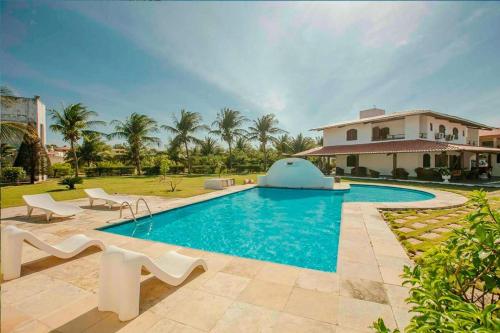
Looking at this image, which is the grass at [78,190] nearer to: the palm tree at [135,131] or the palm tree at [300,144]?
the palm tree at [135,131]

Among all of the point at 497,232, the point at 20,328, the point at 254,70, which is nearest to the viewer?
the point at 497,232

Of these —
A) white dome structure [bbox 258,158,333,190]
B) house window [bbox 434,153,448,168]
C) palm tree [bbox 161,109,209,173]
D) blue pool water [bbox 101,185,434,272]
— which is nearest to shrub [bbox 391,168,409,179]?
house window [bbox 434,153,448,168]

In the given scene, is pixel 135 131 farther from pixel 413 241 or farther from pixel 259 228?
pixel 413 241

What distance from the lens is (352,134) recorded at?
27.5 m

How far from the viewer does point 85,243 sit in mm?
4816

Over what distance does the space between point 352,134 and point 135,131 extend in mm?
28161

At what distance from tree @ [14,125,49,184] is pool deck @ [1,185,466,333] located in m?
18.3

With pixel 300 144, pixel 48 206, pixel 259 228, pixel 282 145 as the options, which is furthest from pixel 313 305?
pixel 282 145

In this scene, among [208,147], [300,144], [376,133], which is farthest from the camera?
[208,147]

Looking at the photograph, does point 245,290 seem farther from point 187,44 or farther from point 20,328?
point 187,44

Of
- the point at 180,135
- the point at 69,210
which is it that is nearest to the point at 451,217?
the point at 69,210

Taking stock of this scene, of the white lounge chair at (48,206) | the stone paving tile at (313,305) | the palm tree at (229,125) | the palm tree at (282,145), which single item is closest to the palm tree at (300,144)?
the palm tree at (282,145)

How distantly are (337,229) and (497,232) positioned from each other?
699 centimetres

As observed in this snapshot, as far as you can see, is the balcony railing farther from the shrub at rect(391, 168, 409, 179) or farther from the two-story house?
the shrub at rect(391, 168, 409, 179)
